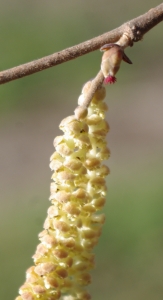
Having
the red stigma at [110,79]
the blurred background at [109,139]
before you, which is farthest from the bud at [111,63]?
the blurred background at [109,139]

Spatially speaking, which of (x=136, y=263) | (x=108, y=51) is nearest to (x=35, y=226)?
(x=136, y=263)

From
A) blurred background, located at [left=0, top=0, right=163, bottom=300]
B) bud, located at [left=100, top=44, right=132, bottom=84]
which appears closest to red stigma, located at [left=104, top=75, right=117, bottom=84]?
bud, located at [left=100, top=44, right=132, bottom=84]

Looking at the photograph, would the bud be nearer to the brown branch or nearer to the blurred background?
the brown branch

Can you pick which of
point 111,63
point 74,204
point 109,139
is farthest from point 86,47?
point 109,139

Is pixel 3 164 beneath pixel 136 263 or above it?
above

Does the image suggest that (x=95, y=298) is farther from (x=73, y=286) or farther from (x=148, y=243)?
(x=73, y=286)

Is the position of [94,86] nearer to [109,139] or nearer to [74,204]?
[74,204]
